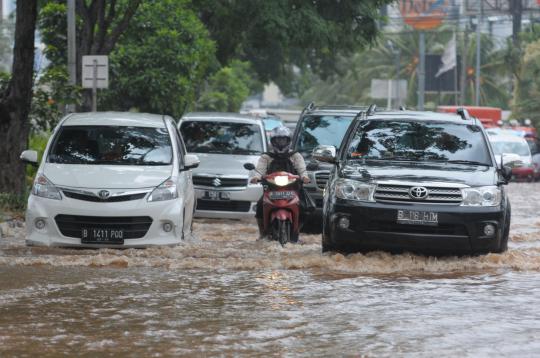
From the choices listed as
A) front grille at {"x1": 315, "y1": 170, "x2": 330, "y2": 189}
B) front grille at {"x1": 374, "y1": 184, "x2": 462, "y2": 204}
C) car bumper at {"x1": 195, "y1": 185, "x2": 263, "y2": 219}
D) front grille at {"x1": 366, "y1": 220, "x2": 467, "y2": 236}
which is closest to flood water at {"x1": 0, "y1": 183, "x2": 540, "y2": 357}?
front grille at {"x1": 366, "y1": 220, "x2": 467, "y2": 236}

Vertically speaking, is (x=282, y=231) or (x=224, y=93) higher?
(x=224, y=93)

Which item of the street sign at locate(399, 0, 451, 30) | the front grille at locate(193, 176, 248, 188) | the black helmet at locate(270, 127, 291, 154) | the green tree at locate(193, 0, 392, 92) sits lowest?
the front grille at locate(193, 176, 248, 188)

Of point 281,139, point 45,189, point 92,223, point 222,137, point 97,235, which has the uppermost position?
point 281,139

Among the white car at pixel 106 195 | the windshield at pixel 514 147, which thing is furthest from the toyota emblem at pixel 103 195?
the windshield at pixel 514 147

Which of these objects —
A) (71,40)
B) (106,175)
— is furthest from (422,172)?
(71,40)

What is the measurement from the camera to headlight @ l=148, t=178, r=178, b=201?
45.4ft

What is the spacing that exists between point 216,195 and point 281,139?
4.31 metres

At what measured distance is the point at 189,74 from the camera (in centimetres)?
3391

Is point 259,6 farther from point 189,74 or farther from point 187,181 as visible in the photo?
point 187,181

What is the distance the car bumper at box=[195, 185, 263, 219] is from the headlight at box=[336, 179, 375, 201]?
6.44m

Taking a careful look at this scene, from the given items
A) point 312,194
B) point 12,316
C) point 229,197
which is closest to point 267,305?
point 12,316

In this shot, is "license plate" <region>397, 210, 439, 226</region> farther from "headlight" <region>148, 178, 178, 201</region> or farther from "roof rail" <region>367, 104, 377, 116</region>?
"headlight" <region>148, 178, 178, 201</region>

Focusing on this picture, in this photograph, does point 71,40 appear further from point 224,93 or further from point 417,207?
point 224,93

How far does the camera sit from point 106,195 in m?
13.6
